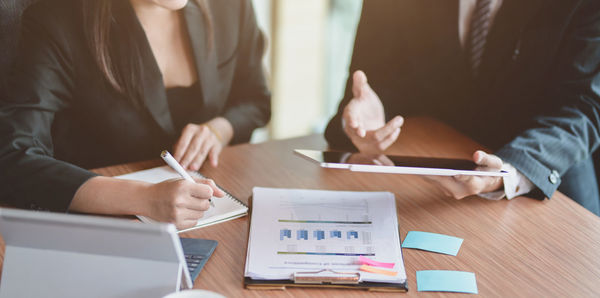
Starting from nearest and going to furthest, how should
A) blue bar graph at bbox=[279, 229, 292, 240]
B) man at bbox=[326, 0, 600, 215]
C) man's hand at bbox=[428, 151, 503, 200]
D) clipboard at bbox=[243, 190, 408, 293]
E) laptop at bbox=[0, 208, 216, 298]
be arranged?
laptop at bbox=[0, 208, 216, 298]
clipboard at bbox=[243, 190, 408, 293]
blue bar graph at bbox=[279, 229, 292, 240]
man's hand at bbox=[428, 151, 503, 200]
man at bbox=[326, 0, 600, 215]

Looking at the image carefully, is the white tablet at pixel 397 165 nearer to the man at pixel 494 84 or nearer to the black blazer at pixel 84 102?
the man at pixel 494 84

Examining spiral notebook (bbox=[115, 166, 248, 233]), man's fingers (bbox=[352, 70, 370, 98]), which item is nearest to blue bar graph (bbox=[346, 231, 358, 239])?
spiral notebook (bbox=[115, 166, 248, 233])

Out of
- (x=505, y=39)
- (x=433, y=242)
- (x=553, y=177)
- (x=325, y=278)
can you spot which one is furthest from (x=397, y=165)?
(x=505, y=39)

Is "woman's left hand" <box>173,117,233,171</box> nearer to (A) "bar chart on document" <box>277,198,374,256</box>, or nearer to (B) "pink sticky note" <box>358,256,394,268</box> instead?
(A) "bar chart on document" <box>277,198,374,256</box>

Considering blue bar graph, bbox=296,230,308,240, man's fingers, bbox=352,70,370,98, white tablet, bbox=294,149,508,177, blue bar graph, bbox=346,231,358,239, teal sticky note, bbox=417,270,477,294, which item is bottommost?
teal sticky note, bbox=417,270,477,294

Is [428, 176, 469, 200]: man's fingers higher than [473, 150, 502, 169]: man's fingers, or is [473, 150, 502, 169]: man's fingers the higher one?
[473, 150, 502, 169]: man's fingers

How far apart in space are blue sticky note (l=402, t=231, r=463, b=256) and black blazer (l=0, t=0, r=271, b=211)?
2.03 feet

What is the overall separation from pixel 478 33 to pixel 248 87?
686mm

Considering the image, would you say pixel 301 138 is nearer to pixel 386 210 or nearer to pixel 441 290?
pixel 386 210

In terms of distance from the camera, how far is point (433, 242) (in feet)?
2.78

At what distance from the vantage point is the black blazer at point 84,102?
905mm

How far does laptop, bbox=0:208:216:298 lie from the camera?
0.60 meters

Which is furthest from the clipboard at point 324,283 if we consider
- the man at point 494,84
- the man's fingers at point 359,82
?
the man's fingers at point 359,82

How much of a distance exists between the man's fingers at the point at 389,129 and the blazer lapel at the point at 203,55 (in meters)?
0.48
